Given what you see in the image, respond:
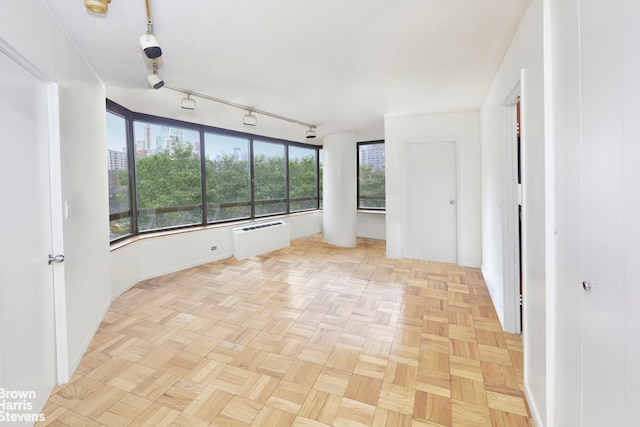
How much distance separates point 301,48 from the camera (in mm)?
2326

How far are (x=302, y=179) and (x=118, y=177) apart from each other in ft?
13.3

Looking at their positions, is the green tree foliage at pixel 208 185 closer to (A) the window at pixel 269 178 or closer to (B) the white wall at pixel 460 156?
(A) the window at pixel 269 178

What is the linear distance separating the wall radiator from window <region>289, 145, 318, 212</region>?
1110mm

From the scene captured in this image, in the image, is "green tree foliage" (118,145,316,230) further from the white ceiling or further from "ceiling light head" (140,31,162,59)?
"ceiling light head" (140,31,162,59)

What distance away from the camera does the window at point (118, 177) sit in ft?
11.7

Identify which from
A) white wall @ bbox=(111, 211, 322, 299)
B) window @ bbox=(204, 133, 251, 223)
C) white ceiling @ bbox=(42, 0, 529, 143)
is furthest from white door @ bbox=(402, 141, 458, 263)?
white wall @ bbox=(111, 211, 322, 299)

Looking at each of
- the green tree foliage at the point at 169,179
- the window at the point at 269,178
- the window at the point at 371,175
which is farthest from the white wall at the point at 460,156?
the green tree foliage at the point at 169,179

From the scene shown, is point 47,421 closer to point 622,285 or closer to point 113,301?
point 113,301

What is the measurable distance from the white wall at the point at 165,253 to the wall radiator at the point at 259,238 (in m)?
0.25

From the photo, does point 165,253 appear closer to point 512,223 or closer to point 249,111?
point 249,111

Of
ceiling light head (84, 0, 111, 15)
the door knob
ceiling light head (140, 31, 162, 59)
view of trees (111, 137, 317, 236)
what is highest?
ceiling light head (84, 0, 111, 15)

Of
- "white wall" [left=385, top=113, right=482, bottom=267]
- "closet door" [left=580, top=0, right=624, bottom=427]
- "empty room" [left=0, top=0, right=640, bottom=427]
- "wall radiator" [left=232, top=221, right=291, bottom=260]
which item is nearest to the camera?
"closet door" [left=580, top=0, right=624, bottom=427]

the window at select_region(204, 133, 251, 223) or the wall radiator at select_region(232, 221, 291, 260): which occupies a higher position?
the window at select_region(204, 133, 251, 223)

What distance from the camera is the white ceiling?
71.6 inches
